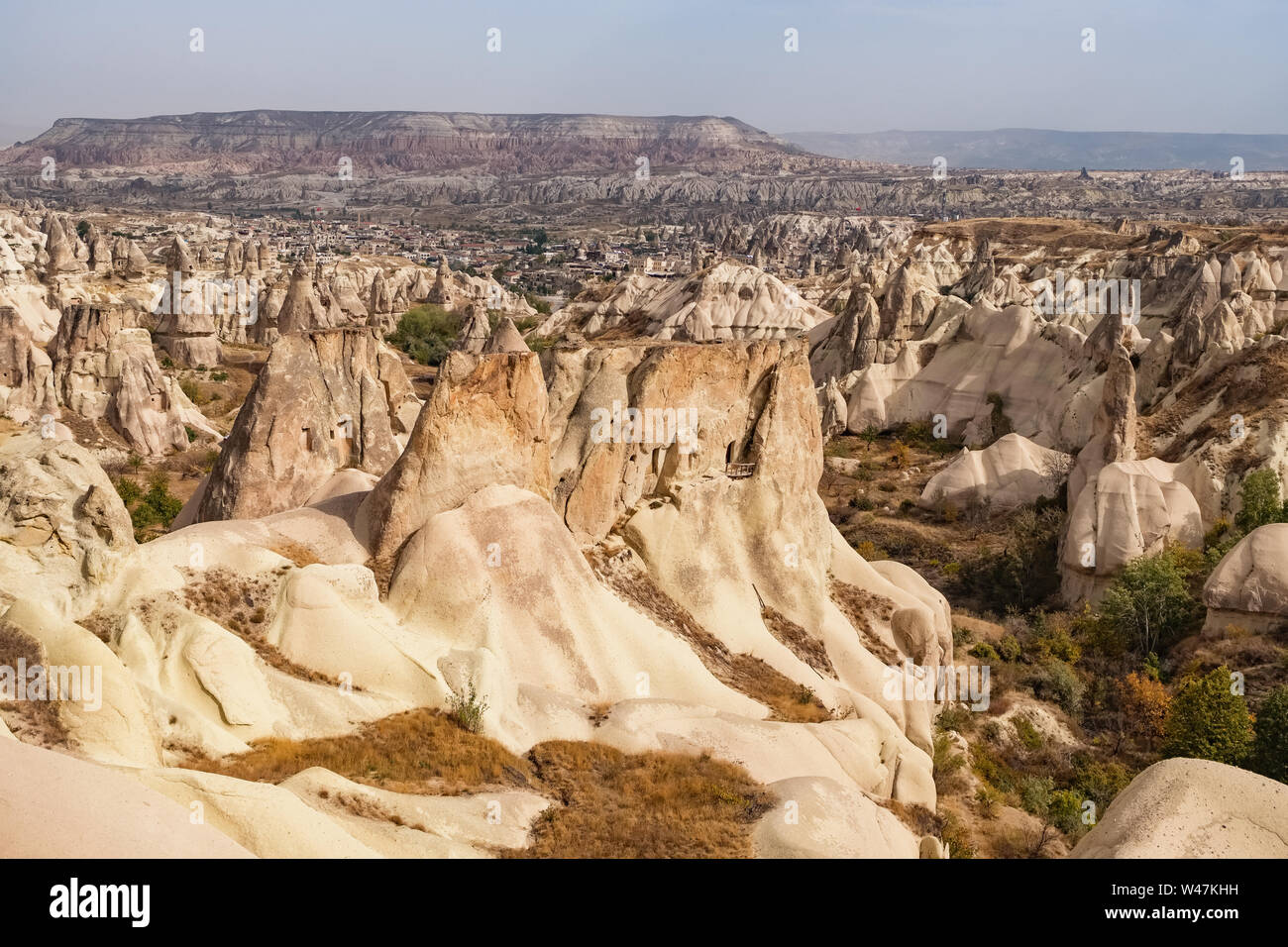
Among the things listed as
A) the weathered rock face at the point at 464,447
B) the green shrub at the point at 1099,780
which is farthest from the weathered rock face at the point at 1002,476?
the weathered rock face at the point at 464,447

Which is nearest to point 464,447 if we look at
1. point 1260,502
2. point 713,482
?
point 713,482

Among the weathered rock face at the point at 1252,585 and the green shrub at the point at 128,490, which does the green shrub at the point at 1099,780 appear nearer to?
the weathered rock face at the point at 1252,585

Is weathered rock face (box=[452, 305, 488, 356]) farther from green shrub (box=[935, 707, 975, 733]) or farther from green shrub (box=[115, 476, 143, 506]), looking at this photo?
green shrub (box=[935, 707, 975, 733])

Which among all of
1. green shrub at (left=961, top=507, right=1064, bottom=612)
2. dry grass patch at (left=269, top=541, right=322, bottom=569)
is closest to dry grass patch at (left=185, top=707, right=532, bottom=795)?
dry grass patch at (left=269, top=541, right=322, bottom=569)

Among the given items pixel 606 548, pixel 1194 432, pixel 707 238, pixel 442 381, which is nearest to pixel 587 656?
pixel 606 548
